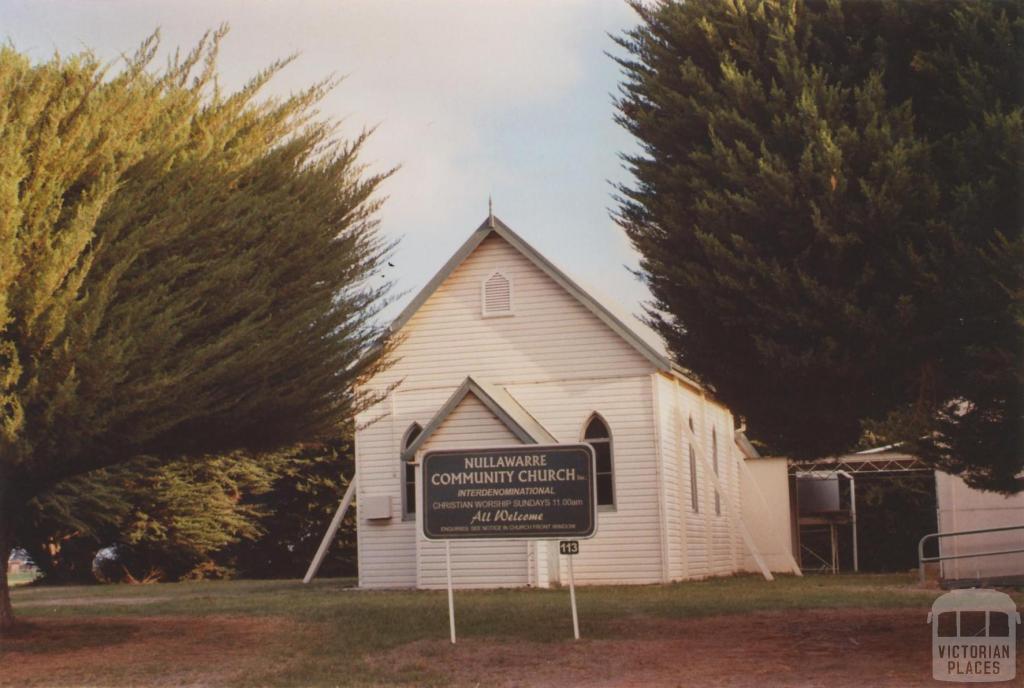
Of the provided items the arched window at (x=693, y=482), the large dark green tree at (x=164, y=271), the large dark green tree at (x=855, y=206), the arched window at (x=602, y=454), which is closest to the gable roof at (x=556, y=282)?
the arched window at (x=602, y=454)

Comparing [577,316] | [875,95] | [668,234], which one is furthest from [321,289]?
→ [577,316]

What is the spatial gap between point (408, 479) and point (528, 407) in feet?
11.4

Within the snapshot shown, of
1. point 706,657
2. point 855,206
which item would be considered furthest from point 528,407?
point 855,206

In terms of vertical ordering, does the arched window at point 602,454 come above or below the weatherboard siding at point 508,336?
below

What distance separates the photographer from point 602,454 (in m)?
30.3

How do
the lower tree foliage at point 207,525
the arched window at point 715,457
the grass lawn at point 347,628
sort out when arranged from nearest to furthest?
1. the grass lawn at point 347,628
2. the arched window at point 715,457
3. the lower tree foliage at point 207,525

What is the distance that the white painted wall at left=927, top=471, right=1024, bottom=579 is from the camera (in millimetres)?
26594

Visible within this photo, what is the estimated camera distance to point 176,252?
15891mm

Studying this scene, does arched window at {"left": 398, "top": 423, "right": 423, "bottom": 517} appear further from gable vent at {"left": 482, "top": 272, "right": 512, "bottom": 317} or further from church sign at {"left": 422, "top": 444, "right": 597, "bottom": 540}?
church sign at {"left": 422, "top": 444, "right": 597, "bottom": 540}

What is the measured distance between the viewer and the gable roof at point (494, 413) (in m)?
27.7

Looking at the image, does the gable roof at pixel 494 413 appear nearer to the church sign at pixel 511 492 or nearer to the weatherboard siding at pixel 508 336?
the weatherboard siding at pixel 508 336

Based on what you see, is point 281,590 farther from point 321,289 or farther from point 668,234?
point 668,234

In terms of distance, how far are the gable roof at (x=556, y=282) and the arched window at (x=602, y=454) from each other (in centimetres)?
203

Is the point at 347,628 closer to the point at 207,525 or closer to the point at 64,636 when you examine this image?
the point at 64,636
